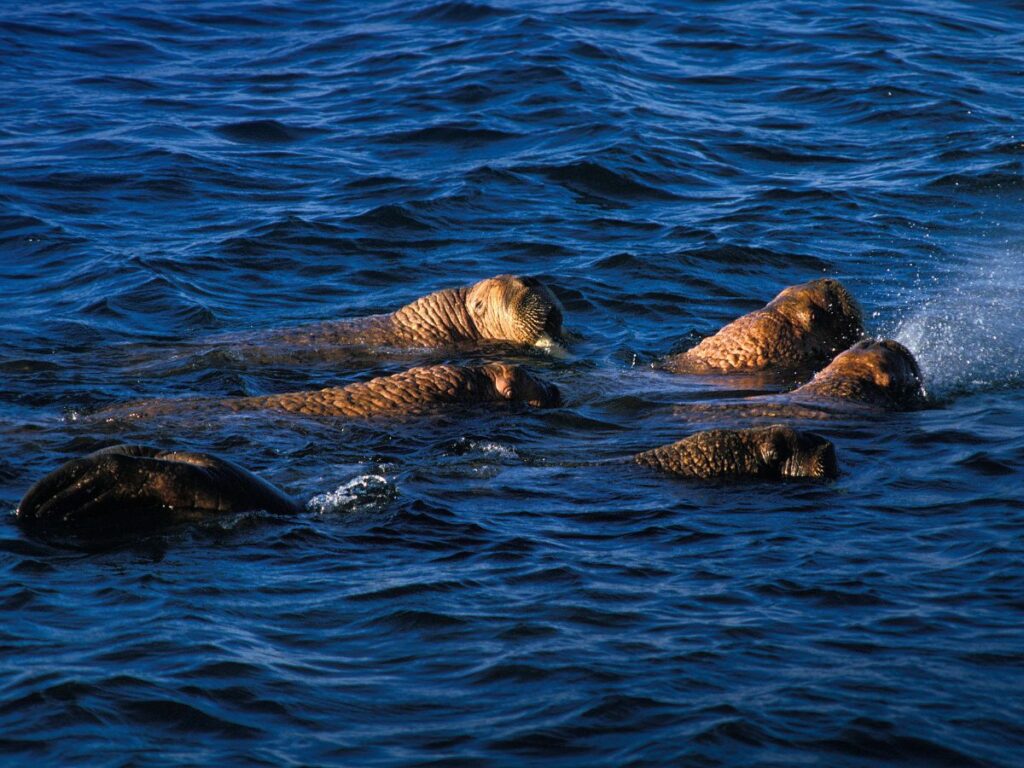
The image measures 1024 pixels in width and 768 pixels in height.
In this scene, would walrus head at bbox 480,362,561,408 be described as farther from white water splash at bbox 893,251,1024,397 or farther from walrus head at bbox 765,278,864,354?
white water splash at bbox 893,251,1024,397

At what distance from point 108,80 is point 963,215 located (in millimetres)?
11952

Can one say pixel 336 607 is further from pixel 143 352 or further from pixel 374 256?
pixel 374 256

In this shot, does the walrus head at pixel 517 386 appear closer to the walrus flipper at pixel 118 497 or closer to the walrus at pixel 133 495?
the walrus at pixel 133 495

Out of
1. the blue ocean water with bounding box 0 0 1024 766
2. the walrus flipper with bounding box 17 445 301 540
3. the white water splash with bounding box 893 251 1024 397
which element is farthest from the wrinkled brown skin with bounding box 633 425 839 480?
the walrus flipper with bounding box 17 445 301 540

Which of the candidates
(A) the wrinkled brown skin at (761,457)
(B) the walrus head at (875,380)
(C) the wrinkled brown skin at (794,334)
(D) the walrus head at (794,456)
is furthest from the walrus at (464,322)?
(D) the walrus head at (794,456)

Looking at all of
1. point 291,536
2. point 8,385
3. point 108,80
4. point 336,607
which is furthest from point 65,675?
point 108,80

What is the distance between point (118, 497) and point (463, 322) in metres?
5.57

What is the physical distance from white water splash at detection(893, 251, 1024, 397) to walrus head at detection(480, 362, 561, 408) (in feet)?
8.48

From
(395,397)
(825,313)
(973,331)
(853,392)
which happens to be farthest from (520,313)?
(973,331)

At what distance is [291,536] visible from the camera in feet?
23.5

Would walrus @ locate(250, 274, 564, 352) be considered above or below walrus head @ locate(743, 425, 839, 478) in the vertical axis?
below

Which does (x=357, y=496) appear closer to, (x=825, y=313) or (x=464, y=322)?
(x=825, y=313)

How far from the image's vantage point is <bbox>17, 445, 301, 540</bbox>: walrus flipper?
278 inches

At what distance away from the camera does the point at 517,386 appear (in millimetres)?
9789
